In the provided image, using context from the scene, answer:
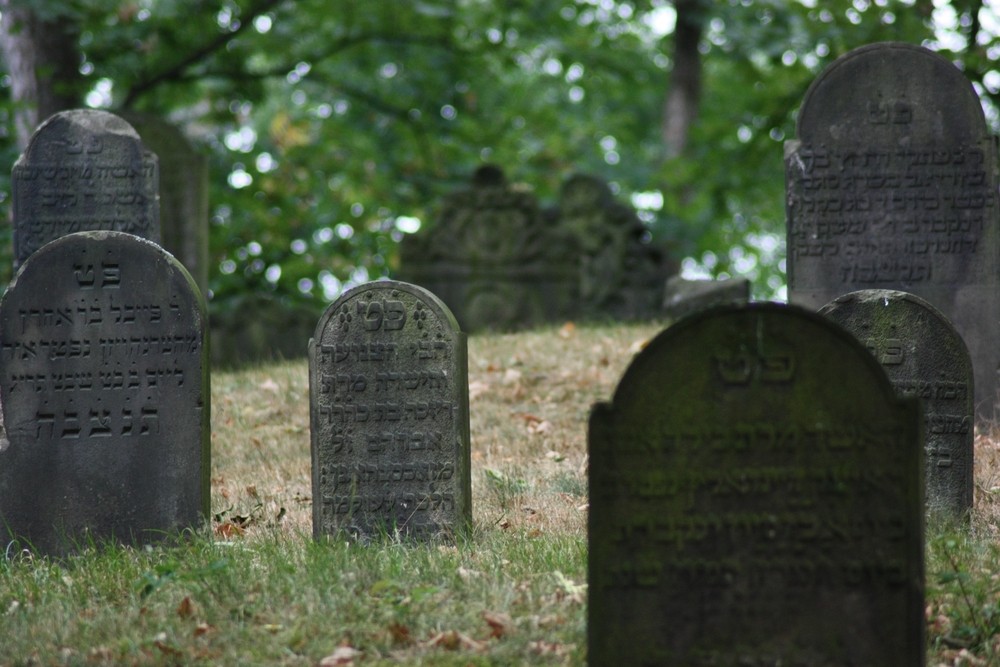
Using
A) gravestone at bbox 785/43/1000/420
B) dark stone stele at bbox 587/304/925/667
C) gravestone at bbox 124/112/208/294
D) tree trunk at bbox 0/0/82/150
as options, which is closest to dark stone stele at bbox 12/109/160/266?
gravestone at bbox 124/112/208/294

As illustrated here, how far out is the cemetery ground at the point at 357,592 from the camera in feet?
14.6

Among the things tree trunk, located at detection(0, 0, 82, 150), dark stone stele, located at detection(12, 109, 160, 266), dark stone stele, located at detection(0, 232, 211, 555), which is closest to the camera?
dark stone stele, located at detection(0, 232, 211, 555)

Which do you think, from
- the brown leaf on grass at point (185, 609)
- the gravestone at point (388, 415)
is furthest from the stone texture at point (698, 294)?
the brown leaf on grass at point (185, 609)

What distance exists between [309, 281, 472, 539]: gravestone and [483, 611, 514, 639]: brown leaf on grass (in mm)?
1330

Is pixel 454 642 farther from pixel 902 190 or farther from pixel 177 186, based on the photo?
pixel 177 186

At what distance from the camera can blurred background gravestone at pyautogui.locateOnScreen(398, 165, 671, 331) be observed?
1398 centimetres

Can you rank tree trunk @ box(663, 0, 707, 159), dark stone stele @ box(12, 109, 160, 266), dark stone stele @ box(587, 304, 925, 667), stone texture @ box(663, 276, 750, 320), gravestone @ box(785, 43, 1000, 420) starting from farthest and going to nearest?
tree trunk @ box(663, 0, 707, 159) < stone texture @ box(663, 276, 750, 320) < dark stone stele @ box(12, 109, 160, 266) < gravestone @ box(785, 43, 1000, 420) < dark stone stele @ box(587, 304, 925, 667)

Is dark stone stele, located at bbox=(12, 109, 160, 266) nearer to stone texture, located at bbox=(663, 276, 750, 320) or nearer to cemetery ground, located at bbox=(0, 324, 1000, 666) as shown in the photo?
cemetery ground, located at bbox=(0, 324, 1000, 666)

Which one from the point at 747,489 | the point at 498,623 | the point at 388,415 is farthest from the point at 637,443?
the point at 388,415

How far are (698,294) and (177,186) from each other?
5.13 metres

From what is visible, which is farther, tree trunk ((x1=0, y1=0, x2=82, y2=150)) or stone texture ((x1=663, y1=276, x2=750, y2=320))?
tree trunk ((x1=0, y1=0, x2=82, y2=150))

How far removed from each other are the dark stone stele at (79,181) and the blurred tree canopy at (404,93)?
3.17 m

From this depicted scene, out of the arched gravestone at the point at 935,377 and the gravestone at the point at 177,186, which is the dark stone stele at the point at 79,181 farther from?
the arched gravestone at the point at 935,377

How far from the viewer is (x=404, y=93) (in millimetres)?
18891
